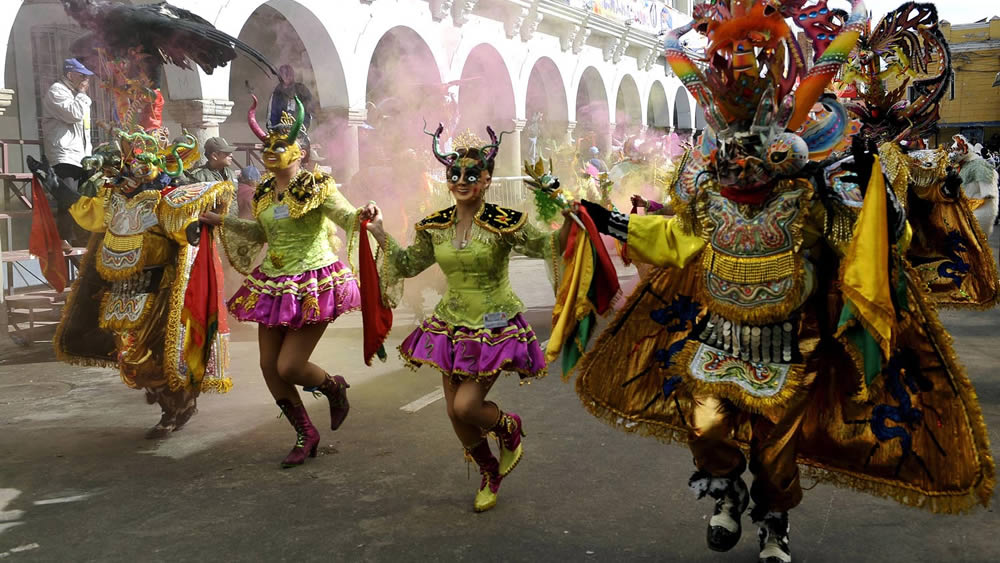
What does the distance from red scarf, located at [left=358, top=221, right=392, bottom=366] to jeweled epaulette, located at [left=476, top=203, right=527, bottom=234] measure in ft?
2.74

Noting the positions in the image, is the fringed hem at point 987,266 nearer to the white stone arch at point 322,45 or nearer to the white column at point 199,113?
the white column at point 199,113

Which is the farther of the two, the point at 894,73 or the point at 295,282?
the point at 894,73

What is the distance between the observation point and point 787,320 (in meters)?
3.96

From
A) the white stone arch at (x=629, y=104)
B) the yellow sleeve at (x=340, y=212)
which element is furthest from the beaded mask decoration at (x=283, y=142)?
the white stone arch at (x=629, y=104)

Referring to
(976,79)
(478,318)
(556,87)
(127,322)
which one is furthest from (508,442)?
(976,79)

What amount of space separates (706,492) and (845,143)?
2.14 metres

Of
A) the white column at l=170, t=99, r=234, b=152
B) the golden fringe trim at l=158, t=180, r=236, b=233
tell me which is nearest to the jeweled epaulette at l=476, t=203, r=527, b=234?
the golden fringe trim at l=158, t=180, r=236, b=233

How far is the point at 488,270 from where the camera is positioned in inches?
188

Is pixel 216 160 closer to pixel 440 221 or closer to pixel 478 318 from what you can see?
pixel 440 221

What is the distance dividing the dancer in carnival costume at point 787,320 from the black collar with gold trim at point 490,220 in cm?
54

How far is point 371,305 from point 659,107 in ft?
94.7

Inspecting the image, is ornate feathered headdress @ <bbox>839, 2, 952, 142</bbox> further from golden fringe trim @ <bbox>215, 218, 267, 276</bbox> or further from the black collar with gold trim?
golden fringe trim @ <bbox>215, 218, 267, 276</bbox>

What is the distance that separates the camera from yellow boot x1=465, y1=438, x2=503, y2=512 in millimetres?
4746

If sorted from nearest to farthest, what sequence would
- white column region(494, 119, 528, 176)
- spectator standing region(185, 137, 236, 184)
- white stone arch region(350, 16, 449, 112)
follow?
spectator standing region(185, 137, 236, 184)
white stone arch region(350, 16, 449, 112)
white column region(494, 119, 528, 176)
